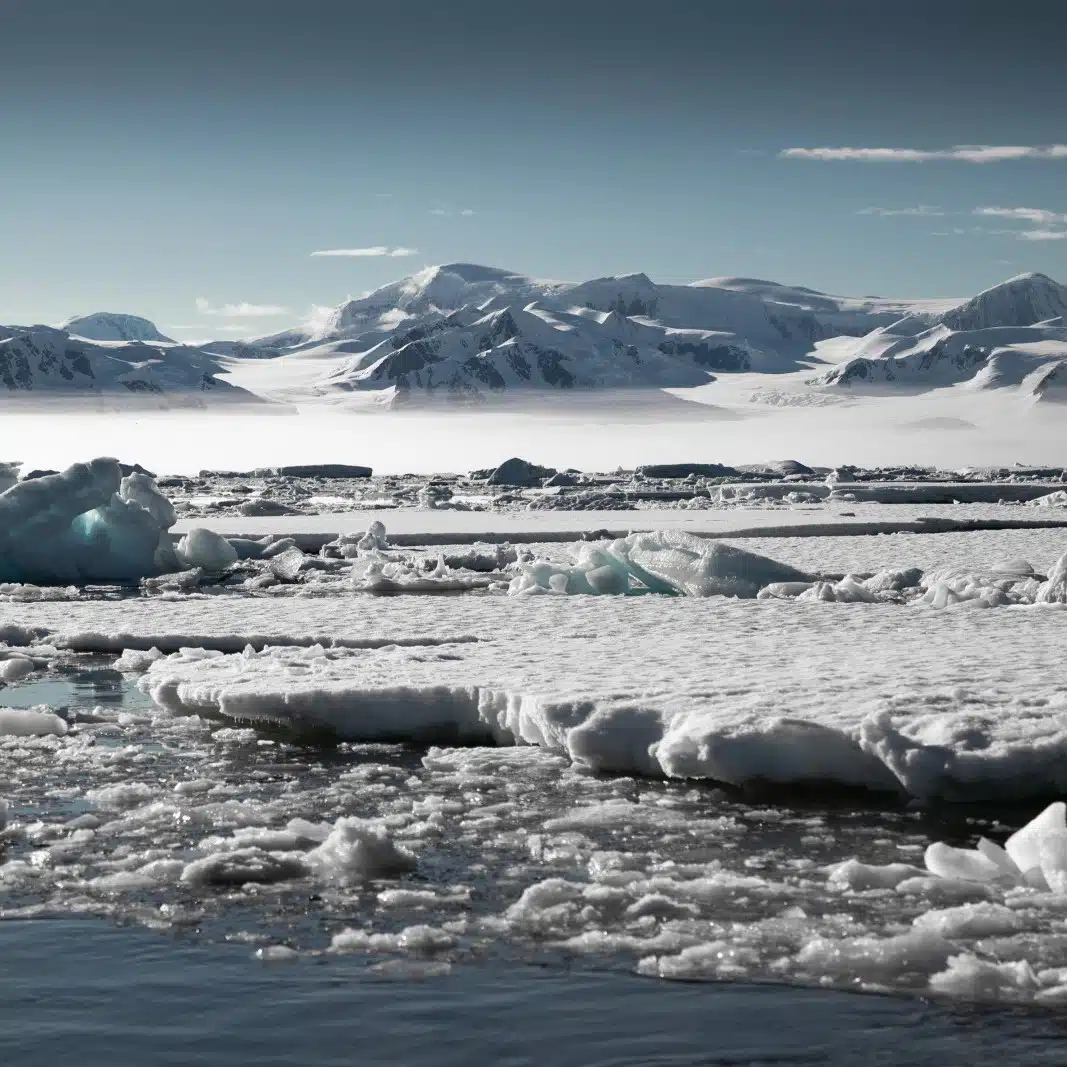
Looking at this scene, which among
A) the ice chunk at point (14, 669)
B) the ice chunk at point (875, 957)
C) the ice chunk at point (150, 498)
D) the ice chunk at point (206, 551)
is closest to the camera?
the ice chunk at point (875, 957)

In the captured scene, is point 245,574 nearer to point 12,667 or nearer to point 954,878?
point 12,667

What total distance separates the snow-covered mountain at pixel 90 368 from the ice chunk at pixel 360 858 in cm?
16209

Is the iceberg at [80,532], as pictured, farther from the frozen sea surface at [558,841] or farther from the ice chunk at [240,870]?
the ice chunk at [240,870]

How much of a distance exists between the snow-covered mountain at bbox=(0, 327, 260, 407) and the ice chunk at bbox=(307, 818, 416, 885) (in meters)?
162

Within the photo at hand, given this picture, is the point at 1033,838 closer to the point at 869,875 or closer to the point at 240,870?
the point at 869,875

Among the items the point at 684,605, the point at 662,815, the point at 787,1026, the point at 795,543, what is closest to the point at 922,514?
the point at 795,543

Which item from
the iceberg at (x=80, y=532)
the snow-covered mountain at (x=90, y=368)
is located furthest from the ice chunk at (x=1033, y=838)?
the snow-covered mountain at (x=90, y=368)

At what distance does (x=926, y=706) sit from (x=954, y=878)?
158 centimetres

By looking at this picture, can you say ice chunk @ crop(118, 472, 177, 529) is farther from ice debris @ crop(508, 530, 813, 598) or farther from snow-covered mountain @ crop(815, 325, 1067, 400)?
snow-covered mountain @ crop(815, 325, 1067, 400)

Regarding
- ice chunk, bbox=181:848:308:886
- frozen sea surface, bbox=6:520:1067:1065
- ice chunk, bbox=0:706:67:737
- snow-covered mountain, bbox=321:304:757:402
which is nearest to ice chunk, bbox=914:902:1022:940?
frozen sea surface, bbox=6:520:1067:1065

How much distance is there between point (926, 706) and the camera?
246 inches

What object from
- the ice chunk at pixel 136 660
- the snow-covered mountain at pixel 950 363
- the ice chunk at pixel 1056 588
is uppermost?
the snow-covered mountain at pixel 950 363

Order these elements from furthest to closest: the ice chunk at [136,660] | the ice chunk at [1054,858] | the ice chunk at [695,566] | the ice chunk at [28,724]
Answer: the ice chunk at [695,566], the ice chunk at [136,660], the ice chunk at [28,724], the ice chunk at [1054,858]

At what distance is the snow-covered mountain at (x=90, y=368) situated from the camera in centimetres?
16538
